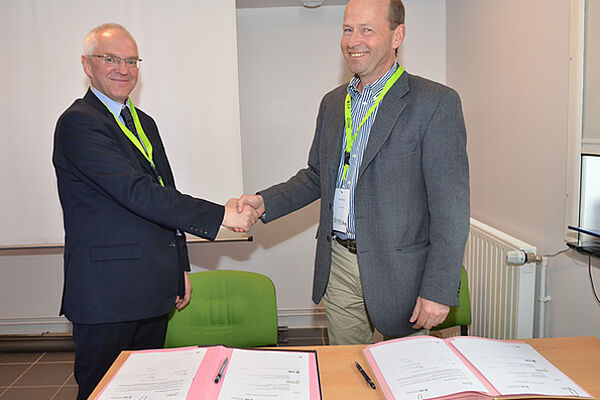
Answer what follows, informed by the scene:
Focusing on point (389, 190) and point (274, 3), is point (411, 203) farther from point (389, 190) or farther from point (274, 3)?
point (274, 3)

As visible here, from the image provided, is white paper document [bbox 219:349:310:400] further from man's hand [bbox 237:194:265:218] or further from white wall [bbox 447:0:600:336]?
white wall [bbox 447:0:600:336]

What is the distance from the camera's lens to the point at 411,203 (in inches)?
67.2

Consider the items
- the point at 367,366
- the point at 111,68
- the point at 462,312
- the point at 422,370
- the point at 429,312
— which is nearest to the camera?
the point at 422,370

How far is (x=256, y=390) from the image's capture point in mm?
1189

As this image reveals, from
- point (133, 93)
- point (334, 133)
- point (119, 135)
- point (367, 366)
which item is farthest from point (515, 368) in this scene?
point (133, 93)

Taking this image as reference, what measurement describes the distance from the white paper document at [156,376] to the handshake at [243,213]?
725 mm

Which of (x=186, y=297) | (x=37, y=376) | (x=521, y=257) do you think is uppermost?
(x=521, y=257)

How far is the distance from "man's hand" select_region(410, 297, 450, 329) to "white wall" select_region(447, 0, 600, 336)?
625 mm

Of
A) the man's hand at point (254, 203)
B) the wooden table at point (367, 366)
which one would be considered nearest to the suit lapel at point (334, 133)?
the man's hand at point (254, 203)

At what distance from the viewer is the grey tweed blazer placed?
162cm

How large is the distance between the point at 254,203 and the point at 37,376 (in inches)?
89.4

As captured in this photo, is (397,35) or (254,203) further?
(254,203)

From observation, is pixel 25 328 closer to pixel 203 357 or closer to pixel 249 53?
pixel 249 53

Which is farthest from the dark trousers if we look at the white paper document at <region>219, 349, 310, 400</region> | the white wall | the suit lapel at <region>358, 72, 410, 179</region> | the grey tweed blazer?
the white wall
